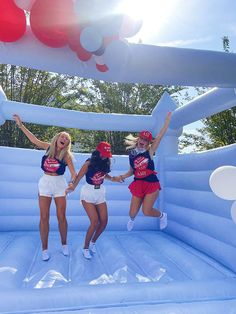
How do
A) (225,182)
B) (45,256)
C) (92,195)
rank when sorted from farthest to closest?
(92,195)
(45,256)
(225,182)

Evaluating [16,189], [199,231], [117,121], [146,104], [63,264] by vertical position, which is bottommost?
[63,264]

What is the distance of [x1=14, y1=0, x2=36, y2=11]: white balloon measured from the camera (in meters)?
1.73

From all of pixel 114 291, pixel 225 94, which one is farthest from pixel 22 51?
pixel 225 94

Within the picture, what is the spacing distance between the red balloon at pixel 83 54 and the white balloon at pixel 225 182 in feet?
3.42

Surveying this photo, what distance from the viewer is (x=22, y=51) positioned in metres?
1.74

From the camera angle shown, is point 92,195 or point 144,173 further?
point 144,173

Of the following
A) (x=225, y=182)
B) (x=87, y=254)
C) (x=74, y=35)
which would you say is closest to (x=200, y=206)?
(x=87, y=254)

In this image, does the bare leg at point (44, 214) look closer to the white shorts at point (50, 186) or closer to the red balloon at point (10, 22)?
the white shorts at point (50, 186)

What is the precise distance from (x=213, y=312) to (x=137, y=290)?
49 cm

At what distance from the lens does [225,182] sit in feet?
6.22

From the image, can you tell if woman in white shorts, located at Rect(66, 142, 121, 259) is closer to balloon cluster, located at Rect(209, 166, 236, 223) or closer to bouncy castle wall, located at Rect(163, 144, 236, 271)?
bouncy castle wall, located at Rect(163, 144, 236, 271)

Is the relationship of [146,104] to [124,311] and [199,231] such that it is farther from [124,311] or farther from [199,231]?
[124,311]

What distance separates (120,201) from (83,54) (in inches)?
106

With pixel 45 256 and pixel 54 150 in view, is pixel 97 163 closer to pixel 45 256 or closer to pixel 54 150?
Result: pixel 54 150
